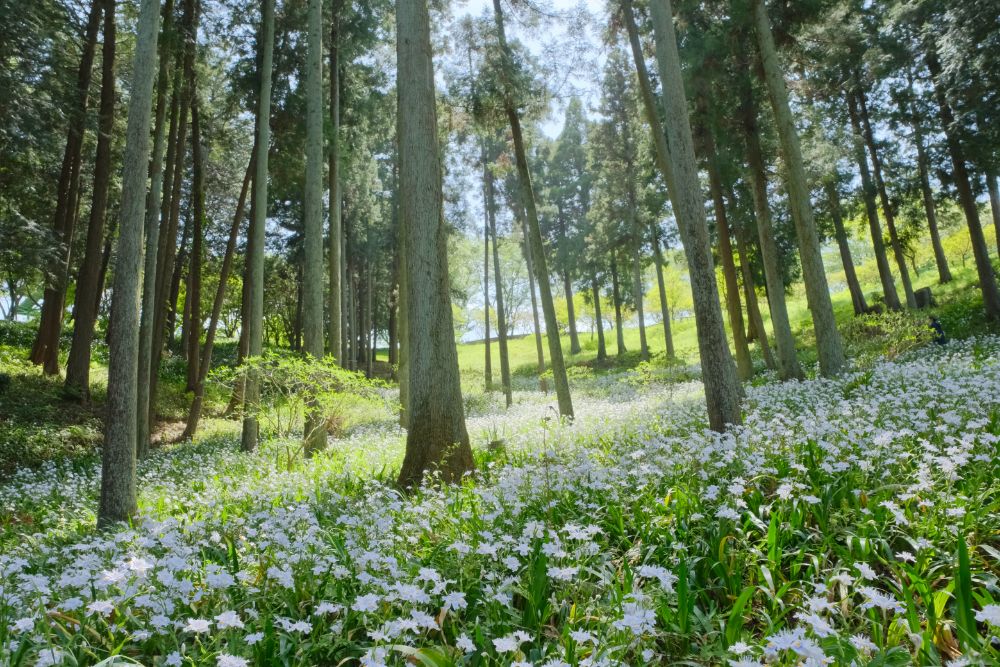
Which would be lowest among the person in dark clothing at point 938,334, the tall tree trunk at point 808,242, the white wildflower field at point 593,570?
the white wildflower field at point 593,570

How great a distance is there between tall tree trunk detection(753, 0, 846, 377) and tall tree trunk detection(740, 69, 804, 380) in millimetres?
1616

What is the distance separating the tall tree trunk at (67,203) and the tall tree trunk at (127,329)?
373 inches

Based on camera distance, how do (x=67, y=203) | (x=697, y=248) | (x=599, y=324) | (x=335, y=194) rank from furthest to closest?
(x=599, y=324)
(x=67, y=203)
(x=335, y=194)
(x=697, y=248)

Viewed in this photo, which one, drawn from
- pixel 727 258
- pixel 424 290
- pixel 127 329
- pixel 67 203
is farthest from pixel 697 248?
pixel 67 203

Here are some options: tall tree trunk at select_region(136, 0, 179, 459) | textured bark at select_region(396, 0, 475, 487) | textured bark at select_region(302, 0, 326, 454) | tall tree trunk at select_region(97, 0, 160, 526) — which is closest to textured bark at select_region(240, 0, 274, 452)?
textured bark at select_region(302, 0, 326, 454)

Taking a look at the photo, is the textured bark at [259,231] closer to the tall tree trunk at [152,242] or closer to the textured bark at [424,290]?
the tall tree trunk at [152,242]

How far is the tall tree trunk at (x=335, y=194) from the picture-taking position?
12.1 metres

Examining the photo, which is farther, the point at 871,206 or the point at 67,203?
the point at 871,206

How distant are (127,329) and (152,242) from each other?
4.14 m

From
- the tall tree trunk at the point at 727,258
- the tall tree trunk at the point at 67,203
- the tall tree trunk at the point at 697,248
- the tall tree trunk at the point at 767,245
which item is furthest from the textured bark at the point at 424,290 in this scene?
the tall tree trunk at the point at 67,203

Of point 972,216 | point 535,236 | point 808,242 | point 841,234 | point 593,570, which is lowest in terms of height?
point 593,570

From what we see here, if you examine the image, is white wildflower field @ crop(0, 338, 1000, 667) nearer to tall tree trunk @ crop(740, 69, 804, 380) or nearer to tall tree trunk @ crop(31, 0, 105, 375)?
tall tree trunk @ crop(740, 69, 804, 380)

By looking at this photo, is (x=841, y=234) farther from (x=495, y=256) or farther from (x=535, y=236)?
(x=535, y=236)

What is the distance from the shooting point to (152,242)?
9.05 m
